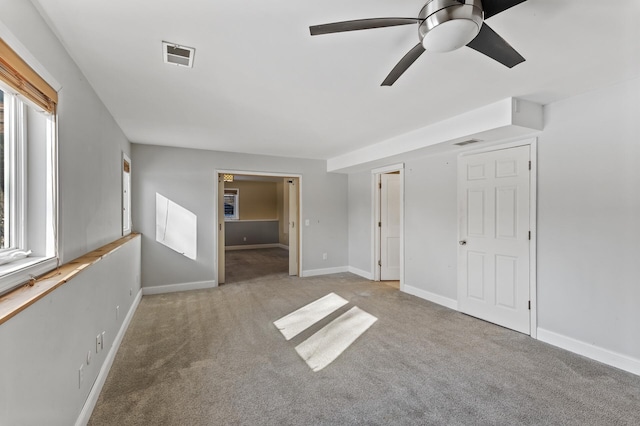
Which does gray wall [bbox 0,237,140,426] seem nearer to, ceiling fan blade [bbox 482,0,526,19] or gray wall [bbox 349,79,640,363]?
ceiling fan blade [bbox 482,0,526,19]

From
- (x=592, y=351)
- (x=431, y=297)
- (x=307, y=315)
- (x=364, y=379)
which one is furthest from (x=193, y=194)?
(x=592, y=351)

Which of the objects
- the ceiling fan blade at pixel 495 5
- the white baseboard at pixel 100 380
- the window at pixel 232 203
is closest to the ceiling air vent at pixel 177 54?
the ceiling fan blade at pixel 495 5

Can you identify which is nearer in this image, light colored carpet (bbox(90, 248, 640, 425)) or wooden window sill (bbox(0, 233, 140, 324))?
wooden window sill (bbox(0, 233, 140, 324))

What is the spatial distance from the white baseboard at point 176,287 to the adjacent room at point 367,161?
4cm

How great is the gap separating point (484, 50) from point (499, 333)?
115 inches

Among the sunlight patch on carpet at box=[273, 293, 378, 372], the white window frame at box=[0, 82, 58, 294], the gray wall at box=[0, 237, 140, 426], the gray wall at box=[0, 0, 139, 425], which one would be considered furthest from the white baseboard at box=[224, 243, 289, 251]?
the white window frame at box=[0, 82, 58, 294]

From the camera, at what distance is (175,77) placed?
2.36 m

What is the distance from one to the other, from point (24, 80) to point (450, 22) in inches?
76.5

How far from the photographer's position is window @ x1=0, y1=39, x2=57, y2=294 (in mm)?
1371

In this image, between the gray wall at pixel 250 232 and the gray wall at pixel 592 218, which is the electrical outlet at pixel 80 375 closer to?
the gray wall at pixel 592 218

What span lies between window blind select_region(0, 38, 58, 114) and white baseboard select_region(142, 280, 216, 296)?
12.0 feet

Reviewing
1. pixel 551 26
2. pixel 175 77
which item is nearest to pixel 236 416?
pixel 175 77

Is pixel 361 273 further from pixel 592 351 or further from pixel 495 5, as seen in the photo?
pixel 495 5

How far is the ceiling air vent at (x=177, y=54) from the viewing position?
6.31ft
